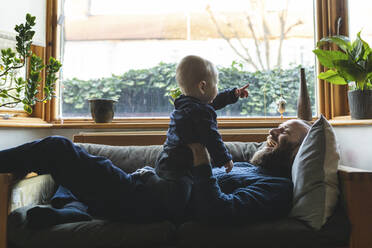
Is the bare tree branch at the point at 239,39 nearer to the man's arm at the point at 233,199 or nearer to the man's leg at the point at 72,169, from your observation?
the man's arm at the point at 233,199

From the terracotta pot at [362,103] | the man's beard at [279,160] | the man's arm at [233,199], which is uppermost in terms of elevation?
the terracotta pot at [362,103]

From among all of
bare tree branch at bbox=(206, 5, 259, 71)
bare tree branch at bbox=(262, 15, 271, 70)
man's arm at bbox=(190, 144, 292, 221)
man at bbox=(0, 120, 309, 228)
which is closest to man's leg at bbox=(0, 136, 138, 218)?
man at bbox=(0, 120, 309, 228)

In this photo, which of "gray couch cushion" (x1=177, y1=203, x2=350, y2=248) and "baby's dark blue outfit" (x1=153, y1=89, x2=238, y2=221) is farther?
"baby's dark blue outfit" (x1=153, y1=89, x2=238, y2=221)

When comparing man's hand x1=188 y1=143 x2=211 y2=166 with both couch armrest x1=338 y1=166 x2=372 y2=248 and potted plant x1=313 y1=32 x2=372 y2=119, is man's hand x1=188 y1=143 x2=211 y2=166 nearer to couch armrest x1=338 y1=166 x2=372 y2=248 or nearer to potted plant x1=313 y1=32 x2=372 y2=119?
couch armrest x1=338 y1=166 x2=372 y2=248

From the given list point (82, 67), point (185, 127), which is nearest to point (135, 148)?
point (185, 127)

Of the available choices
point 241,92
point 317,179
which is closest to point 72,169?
point 241,92

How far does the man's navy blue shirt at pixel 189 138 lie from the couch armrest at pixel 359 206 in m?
0.53

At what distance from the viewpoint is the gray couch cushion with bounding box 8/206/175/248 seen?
4.00ft

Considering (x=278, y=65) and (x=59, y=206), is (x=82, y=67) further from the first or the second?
(x=278, y=65)

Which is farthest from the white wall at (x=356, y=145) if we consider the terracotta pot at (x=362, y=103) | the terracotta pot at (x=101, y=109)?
the terracotta pot at (x=101, y=109)

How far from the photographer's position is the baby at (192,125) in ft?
4.41

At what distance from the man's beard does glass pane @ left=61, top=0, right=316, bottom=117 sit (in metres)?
1.20

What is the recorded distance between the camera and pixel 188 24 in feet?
9.14

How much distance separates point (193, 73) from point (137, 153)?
79cm
